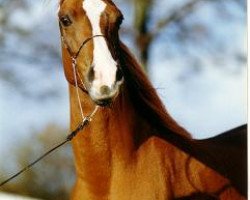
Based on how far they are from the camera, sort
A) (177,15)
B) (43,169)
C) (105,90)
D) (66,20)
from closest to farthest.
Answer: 1. (105,90)
2. (66,20)
3. (177,15)
4. (43,169)

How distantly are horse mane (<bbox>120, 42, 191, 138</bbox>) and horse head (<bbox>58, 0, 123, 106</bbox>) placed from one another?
3.5 inches

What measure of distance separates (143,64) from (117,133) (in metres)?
0.47

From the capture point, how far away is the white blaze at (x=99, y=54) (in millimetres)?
1336

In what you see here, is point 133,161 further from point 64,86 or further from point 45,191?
point 45,191

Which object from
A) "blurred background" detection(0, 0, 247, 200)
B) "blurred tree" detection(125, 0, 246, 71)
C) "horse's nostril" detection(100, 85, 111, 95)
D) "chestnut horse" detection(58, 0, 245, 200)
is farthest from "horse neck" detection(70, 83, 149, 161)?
"blurred tree" detection(125, 0, 246, 71)

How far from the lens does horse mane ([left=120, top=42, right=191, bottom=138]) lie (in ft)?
5.06

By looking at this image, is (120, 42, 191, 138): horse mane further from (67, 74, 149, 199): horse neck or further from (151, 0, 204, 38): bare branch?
(151, 0, 204, 38): bare branch

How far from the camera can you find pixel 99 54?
138 centimetres

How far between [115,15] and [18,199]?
3.10ft

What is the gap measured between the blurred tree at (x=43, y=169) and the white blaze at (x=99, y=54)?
58 centimetres

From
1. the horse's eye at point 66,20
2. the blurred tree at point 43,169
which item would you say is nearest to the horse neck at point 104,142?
the horse's eye at point 66,20

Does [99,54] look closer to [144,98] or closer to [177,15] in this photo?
[144,98]

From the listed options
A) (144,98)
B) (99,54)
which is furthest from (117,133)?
(99,54)

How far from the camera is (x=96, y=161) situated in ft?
4.84
